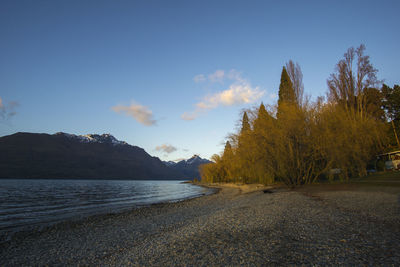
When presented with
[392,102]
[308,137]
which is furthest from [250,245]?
[392,102]

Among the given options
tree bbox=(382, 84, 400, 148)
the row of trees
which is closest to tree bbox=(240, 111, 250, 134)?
the row of trees

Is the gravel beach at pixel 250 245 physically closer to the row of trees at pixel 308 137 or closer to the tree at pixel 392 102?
the row of trees at pixel 308 137

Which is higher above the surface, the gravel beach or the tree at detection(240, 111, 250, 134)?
the tree at detection(240, 111, 250, 134)

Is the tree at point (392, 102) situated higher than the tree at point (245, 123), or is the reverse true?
the tree at point (392, 102)

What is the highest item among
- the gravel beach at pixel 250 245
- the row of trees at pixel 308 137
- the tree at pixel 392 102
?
the tree at pixel 392 102

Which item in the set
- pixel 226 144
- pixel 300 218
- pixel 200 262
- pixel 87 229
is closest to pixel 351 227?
pixel 300 218

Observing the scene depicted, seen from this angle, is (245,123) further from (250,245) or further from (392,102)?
(392,102)

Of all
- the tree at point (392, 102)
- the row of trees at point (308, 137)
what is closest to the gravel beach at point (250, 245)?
the row of trees at point (308, 137)

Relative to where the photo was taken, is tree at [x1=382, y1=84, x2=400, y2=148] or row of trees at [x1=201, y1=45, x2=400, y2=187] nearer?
row of trees at [x1=201, y1=45, x2=400, y2=187]

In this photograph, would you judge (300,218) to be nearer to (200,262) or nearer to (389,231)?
(389,231)

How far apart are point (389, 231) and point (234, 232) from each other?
4365 millimetres

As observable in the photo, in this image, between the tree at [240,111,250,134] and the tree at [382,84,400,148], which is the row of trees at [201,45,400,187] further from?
the tree at [382,84,400,148]

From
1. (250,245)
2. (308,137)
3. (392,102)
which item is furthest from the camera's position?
(392,102)

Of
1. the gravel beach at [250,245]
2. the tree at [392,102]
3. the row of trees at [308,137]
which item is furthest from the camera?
the tree at [392,102]
